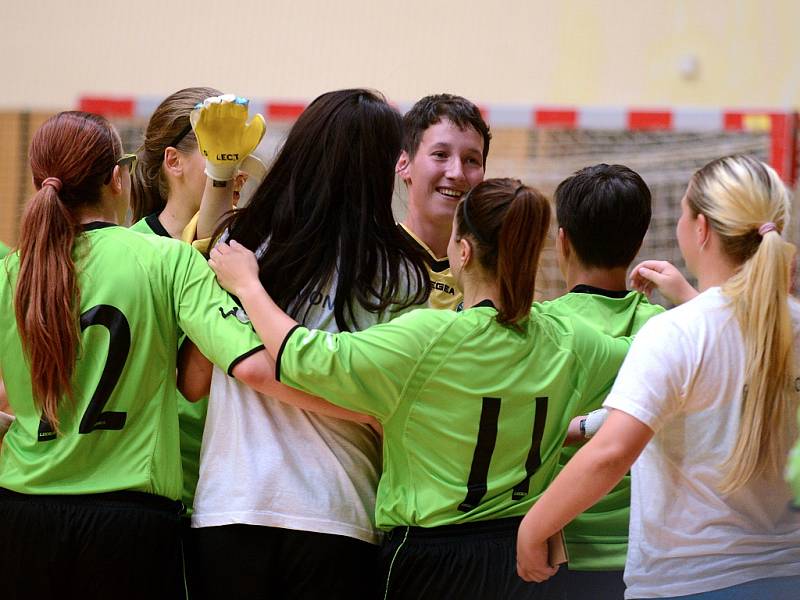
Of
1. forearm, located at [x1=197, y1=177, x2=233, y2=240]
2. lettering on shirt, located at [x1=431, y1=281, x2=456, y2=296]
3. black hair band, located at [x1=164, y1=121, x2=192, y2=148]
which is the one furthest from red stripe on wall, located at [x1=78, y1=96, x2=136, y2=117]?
forearm, located at [x1=197, y1=177, x2=233, y2=240]

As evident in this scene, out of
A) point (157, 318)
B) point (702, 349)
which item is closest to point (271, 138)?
point (157, 318)

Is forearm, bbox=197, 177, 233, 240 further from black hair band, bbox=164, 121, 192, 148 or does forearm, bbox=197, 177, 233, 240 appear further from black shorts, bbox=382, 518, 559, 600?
black shorts, bbox=382, 518, 559, 600

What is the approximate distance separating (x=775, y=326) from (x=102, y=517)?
137cm

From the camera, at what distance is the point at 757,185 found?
194 centimetres

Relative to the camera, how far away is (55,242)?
2027 mm

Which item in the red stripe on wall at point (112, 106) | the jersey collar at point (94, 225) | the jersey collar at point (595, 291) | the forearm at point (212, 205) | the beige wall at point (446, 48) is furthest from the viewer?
the beige wall at point (446, 48)

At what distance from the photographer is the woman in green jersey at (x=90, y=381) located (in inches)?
77.3

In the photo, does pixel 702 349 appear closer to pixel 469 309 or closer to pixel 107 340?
pixel 469 309

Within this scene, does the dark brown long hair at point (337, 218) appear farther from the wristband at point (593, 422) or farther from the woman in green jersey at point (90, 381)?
the wristband at point (593, 422)

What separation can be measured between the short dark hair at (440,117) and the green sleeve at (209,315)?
1080 mm

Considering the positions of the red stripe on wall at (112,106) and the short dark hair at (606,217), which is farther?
the red stripe on wall at (112,106)

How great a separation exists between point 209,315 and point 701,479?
1.03m

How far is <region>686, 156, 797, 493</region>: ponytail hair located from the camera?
72.9 inches

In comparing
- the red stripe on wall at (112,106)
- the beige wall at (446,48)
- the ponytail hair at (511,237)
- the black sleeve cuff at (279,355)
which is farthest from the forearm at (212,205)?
the beige wall at (446,48)
